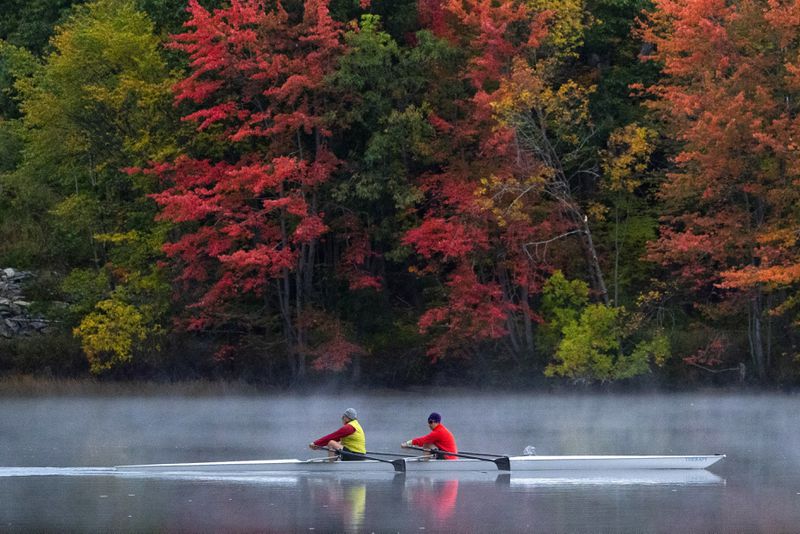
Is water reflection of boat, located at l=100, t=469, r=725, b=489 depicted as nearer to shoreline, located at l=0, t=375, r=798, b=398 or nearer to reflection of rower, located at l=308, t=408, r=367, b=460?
reflection of rower, located at l=308, t=408, r=367, b=460

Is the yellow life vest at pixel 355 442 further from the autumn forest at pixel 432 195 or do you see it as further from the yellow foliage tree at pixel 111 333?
the yellow foliage tree at pixel 111 333

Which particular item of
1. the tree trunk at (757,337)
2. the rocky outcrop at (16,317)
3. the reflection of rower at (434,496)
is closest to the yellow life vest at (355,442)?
the reflection of rower at (434,496)

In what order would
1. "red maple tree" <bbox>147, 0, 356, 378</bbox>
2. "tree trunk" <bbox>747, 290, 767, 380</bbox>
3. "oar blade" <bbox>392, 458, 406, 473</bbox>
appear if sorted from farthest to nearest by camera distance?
"red maple tree" <bbox>147, 0, 356, 378</bbox> → "tree trunk" <bbox>747, 290, 767, 380</bbox> → "oar blade" <bbox>392, 458, 406, 473</bbox>

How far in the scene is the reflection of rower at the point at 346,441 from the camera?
24.1 m

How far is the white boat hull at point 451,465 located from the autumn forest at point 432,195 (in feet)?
44.6

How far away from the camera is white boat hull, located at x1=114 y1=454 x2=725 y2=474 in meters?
23.7

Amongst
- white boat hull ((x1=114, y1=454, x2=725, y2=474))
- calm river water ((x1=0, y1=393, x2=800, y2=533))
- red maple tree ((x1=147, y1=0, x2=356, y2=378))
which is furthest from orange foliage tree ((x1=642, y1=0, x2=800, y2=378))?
white boat hull ((x1=114, y1=454, x2=725, y2=474))

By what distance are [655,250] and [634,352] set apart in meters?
2.86

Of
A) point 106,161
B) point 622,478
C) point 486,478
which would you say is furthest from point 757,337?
point 106,161

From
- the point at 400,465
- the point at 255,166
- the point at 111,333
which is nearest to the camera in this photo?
the point at 400,465

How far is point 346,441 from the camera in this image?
24484 mm

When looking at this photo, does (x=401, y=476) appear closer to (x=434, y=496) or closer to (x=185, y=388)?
(x=434, y=496)

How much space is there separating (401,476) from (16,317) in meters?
23.2

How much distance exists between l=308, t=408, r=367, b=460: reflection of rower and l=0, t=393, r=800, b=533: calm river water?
45 centimetres
